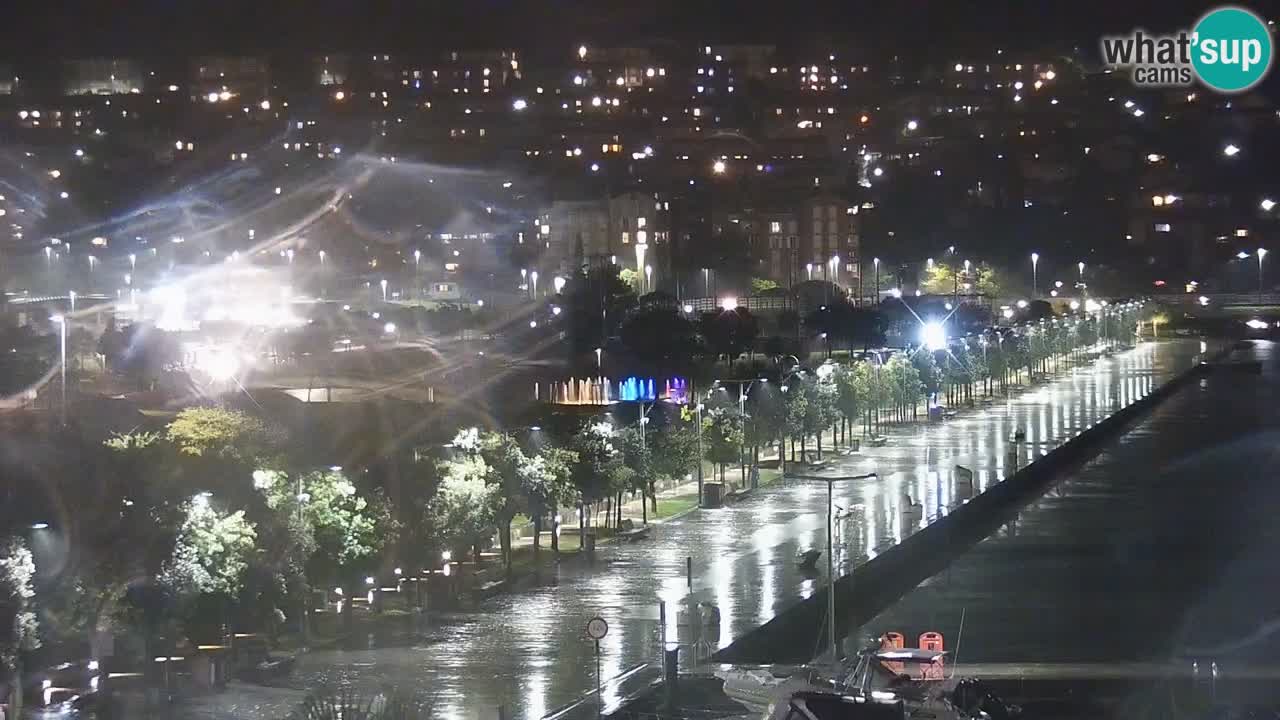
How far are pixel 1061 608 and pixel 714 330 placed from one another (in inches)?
1435

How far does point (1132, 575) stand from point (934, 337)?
38.3 metres

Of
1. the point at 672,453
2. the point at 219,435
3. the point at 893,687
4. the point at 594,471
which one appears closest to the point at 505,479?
the point at 594,471

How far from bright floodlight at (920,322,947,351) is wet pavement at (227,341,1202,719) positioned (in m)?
17.5

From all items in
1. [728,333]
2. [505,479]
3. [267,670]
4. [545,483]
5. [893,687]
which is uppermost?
[728,333]

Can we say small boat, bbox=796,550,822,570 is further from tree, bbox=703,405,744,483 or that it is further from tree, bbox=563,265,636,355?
tree, bbox=563,265,636,355

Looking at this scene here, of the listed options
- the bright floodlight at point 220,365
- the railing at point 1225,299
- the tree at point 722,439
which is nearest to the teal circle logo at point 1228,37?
the railing at point 1225,299

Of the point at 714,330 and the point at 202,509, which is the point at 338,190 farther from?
the point at 202,509

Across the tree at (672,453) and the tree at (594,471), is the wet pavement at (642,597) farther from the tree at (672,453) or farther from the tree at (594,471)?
the tree at (594,471)

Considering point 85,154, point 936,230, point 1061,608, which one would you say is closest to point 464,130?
point 85,154

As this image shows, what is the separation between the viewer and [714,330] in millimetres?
63344

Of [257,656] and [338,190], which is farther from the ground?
[338,190]

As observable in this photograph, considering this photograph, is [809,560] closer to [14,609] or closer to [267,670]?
[267,670]

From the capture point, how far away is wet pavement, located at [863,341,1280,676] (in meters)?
23.9

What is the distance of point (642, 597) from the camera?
81.9ft
